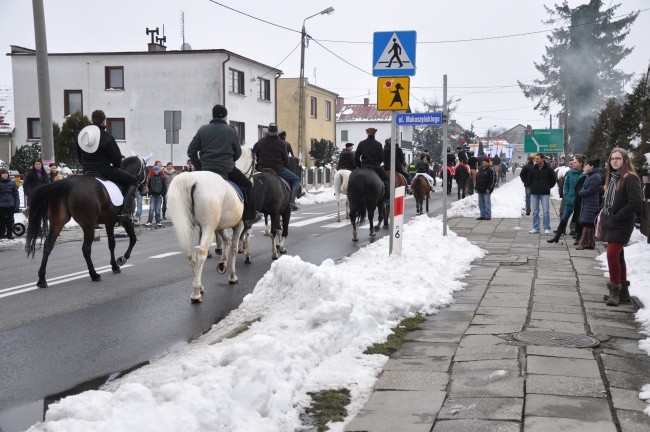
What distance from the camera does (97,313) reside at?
826 cm

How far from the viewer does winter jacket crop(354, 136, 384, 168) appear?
15633mm

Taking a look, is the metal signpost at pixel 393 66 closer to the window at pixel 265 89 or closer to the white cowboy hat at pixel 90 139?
the white cowboy hat at pixel 90 139

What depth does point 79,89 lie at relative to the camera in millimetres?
41719

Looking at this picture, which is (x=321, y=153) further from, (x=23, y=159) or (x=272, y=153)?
(x=272, y=153)

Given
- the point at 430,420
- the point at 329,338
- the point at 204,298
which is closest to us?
the point at 430,420

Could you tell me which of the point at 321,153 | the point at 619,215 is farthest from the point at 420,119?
the point at 321,153

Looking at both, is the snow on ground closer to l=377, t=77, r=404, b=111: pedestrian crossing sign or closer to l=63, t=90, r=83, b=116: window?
l=377, t=77, r=404, b=111: pedestrian crossing sign

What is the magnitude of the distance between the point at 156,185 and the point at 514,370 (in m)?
17.5

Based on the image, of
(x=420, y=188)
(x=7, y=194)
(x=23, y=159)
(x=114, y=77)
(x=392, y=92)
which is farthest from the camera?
(x=114, y=77)

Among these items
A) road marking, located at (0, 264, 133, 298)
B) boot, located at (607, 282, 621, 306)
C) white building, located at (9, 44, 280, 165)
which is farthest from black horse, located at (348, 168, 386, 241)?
white building, located at (9, 44, 280, 165)

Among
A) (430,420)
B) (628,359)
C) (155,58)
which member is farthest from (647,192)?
(155,58)

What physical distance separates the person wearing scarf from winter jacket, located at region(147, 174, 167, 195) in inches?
596

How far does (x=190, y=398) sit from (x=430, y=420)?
1.43 meters

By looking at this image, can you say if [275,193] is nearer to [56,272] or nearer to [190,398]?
[56,272]
